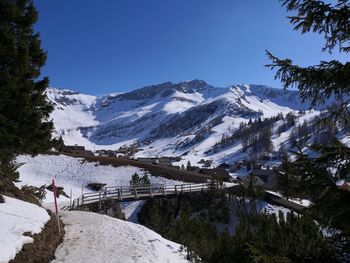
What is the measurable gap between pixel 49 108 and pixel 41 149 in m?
2.24

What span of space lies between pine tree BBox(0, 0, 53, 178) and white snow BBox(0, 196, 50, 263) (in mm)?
3904

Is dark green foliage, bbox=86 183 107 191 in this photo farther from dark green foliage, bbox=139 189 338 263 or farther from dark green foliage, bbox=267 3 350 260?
dark green foliage, bbox=267 3 350 260

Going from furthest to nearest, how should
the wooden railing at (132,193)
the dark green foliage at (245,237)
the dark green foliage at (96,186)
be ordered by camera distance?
the dark green foliage at (96,186) < the wooden railing at (132,193) < the dark green foliage at (245,237)

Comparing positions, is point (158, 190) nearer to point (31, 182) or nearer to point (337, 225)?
point (31, 182)

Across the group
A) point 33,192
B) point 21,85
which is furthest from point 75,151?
point 21,85

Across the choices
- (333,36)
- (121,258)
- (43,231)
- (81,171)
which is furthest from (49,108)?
(81,171)

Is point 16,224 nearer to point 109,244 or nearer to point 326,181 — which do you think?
point 109,244

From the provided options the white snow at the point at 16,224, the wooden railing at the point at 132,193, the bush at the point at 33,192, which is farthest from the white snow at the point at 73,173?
the white snow at the point at 16,224

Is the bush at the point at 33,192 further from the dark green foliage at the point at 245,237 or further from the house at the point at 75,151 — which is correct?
the house at the point at 75,151

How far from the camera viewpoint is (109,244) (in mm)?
14922

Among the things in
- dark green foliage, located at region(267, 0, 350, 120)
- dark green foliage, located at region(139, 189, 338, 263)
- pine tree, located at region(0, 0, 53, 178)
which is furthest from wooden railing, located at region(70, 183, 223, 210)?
dark green foliage, located at region(267, 0, 350, 120)

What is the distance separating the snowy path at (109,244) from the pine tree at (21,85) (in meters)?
4.37

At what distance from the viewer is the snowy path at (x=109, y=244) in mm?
13069

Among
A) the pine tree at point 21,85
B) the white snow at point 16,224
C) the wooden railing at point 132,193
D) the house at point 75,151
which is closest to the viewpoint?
the white snow at point 16,224
